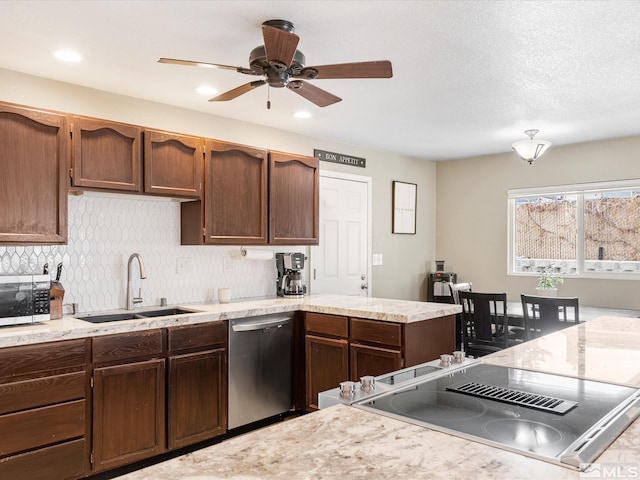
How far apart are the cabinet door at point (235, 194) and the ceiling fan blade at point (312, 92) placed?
1.18m

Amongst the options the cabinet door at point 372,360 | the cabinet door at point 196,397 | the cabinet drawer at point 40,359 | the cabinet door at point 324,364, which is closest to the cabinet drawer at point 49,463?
the cabinet drawer at point 40,359

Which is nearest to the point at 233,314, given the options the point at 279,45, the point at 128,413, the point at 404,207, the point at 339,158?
the point at 128,413

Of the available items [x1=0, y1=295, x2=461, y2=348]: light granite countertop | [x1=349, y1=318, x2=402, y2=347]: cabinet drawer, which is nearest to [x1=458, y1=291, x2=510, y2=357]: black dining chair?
[x1=0, y1=295, x2=461, y2=348]: light granite countertop

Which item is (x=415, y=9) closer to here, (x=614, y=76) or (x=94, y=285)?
(x=614, y=76)

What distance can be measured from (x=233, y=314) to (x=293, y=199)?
4.24 feet

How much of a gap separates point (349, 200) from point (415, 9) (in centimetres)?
314

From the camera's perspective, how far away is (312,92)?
2.80 meters

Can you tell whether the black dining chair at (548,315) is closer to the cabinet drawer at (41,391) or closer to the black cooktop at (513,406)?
the black cooktop at (513,406)

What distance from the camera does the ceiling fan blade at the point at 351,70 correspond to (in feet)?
7.62

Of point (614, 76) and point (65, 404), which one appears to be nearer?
point (65, 404)

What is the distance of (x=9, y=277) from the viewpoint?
2.80 meters

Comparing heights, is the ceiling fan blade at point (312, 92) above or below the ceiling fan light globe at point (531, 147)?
below

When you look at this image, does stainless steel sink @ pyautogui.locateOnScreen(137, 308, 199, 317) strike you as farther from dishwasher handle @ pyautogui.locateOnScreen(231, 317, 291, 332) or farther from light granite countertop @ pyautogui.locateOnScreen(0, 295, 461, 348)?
dishwasher handle @ pyautogui.locateOnScreen(231, 317, 291, 332)

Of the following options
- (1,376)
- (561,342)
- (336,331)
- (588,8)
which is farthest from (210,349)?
(588,8)
